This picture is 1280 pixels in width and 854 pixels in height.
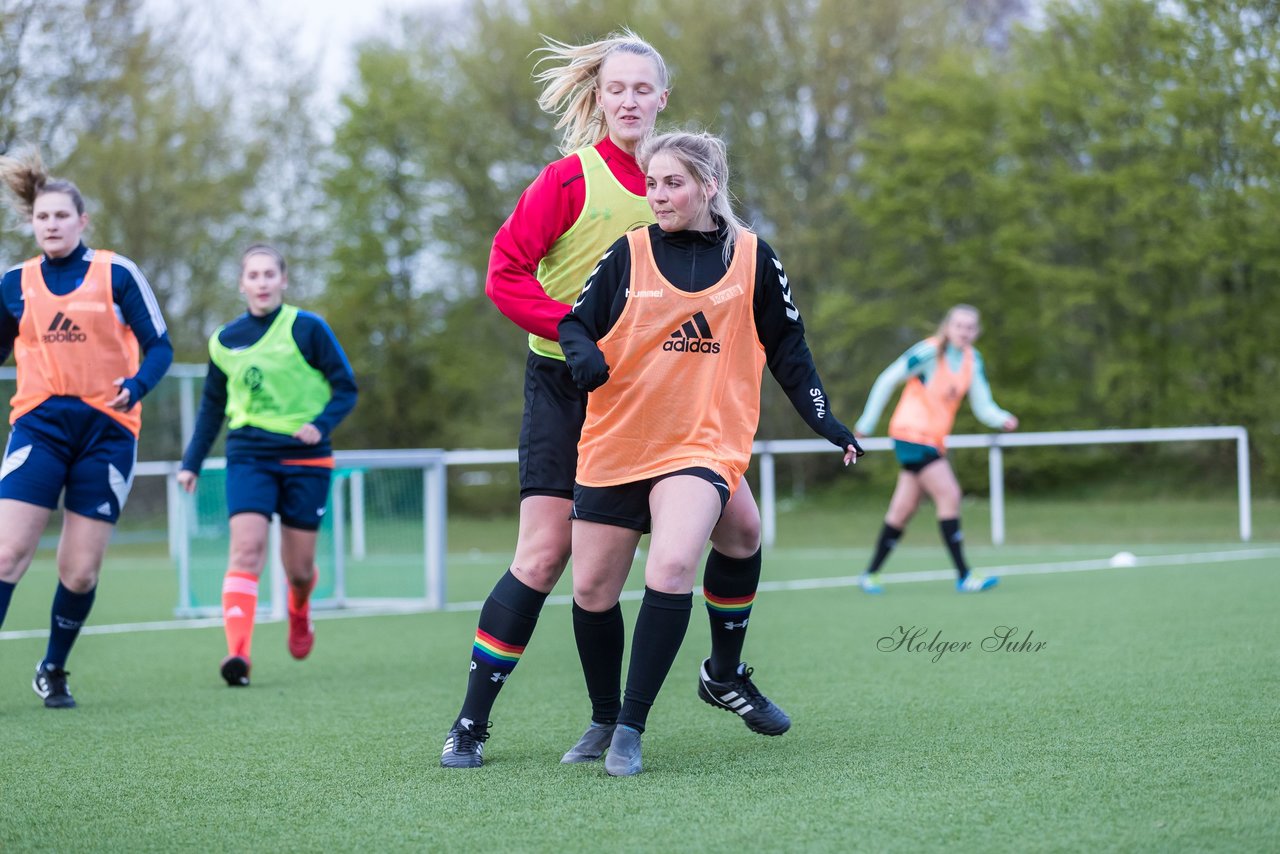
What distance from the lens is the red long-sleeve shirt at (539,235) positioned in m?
4.02

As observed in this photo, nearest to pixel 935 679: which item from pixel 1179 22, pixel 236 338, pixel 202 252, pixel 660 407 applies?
pixel 660 407

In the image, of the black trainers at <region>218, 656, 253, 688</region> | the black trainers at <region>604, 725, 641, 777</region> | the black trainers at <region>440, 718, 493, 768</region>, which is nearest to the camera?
the black trainers at <region>604, 725, 641, 777</region>

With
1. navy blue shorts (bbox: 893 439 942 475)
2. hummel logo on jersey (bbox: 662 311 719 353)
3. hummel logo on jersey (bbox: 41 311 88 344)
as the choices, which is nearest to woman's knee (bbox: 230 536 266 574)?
hummel logo on jersey (bbox: 41 311 88 344)

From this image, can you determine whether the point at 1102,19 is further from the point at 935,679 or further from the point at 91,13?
the point at 935,679

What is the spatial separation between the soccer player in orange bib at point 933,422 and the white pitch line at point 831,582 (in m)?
0.99

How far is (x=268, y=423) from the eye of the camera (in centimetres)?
632

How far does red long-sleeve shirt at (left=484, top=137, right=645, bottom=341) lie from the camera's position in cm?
402

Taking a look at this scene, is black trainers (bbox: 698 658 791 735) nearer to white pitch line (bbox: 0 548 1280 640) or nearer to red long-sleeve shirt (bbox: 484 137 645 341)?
red long-sleeve shirt (bbox: 484 137 645 341)

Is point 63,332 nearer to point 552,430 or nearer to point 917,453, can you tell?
point 552,430

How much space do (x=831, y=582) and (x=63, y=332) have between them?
662 cm

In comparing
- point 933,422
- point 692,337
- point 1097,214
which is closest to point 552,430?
point 692,337

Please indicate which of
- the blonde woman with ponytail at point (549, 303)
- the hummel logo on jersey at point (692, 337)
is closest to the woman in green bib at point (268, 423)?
the blonde woman with ponytail at point (549, 303)

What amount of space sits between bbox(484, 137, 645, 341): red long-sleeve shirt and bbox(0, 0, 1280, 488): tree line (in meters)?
15.7

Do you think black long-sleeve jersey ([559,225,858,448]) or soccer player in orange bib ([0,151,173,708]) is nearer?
black long-sleeve jersey ([559,225,858,448])
